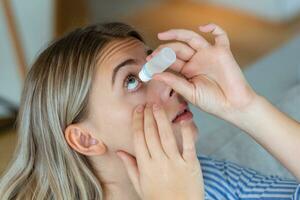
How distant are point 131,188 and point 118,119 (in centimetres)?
17

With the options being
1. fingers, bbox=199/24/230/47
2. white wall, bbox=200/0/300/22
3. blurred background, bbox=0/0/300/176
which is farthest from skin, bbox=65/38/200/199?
white wall, bbox=200/0/300/22

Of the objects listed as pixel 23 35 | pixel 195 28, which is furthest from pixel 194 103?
pixel 195 28

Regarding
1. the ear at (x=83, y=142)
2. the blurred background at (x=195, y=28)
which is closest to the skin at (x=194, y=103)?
the ear at (x=83, y=142)

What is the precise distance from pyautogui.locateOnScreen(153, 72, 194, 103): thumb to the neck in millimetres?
188

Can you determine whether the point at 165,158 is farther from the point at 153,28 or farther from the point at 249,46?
the point at 153,28

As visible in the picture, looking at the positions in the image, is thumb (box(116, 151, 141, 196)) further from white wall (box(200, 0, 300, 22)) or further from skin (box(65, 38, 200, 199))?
white wall (box(200, 0, 300, 22))

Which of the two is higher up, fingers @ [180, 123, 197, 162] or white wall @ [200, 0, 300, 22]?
fingers @ [180, 123, 197, 162]

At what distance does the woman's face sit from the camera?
0.98m

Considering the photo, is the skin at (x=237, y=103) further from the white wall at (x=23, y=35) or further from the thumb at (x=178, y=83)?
the white wall at (x=23, y=35)

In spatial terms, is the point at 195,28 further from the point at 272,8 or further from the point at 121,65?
the point at 121,65

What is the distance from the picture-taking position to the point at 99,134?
3.31 ft

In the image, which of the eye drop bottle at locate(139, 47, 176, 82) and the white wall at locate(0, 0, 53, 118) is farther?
the white wall at locate(0, 0, 53, 118)

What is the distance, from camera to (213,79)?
1.02 m

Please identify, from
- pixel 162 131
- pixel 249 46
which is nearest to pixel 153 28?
pixel 249 46
